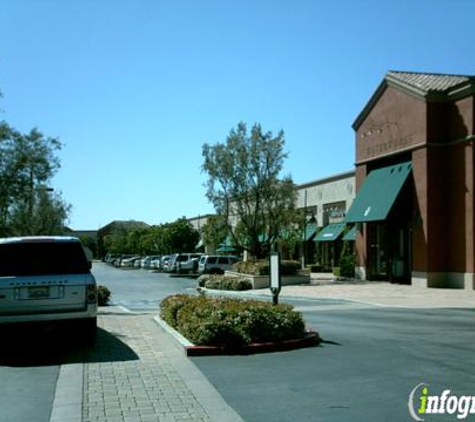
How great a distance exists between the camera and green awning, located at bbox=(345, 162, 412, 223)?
31.9 metres

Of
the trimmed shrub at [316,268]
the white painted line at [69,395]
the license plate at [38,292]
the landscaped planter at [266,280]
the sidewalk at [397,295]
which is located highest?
the license plate at [38,292]

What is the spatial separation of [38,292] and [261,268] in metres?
23.8

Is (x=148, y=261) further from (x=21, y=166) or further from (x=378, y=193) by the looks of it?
(x=21, y=166)

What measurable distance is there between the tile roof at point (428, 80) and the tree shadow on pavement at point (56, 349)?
22263 mm

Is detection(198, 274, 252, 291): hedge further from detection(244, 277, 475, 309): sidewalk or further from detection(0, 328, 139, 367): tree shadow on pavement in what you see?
detection(0, 328, 139, 367): tree shadow on pavement

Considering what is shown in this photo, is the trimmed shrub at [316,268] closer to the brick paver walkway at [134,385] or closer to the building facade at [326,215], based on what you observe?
the building facade at [326,215]

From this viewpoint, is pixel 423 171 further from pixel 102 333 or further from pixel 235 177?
pixel 102 333

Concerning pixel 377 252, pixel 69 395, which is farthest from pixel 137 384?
pixel 377 252

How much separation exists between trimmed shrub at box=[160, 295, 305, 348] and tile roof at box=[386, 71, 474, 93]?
20.7 m

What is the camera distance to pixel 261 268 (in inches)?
1337

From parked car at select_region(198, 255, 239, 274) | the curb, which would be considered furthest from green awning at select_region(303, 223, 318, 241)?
the curb

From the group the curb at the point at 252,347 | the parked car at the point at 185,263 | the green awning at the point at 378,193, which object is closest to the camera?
the curb at the point at 252,347

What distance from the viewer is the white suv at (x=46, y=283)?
34.8ft

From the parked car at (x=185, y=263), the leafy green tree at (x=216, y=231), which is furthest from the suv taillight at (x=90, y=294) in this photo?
the parked car at (x=185, y=263)
